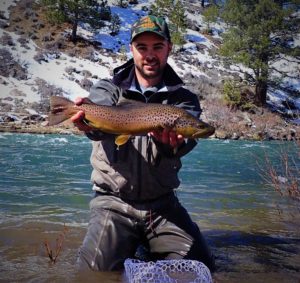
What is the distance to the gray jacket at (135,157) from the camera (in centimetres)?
380

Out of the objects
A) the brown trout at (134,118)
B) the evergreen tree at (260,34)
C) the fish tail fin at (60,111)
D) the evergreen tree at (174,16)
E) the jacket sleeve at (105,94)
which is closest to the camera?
the brown trout at (134,118)

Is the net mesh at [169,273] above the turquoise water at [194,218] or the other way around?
above

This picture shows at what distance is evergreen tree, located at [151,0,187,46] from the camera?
39.5 metres

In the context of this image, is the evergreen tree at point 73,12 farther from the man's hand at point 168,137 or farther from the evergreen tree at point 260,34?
the man's hand at point 168,137

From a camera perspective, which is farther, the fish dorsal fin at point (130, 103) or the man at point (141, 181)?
the man at point (141, 181)

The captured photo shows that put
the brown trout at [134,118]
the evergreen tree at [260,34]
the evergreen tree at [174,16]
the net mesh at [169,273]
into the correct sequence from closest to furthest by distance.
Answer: the net mesh at [169,273], the brown trout at [134,118], the evergreen tree at [260,34], the evergreen tree at [174,16]

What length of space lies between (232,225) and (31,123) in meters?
19.5

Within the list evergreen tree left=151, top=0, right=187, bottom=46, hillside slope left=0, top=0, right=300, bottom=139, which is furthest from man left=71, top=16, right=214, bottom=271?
evergreen tree left=151, top=0, right=187, bottom=46

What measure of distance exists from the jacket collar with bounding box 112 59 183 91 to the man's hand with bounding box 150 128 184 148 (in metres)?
0.63

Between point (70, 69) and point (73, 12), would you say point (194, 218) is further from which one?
point (73, 12)

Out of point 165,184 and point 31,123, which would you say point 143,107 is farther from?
point 31,123

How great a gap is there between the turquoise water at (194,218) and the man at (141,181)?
339 mm

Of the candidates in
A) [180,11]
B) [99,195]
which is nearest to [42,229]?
[99,195]

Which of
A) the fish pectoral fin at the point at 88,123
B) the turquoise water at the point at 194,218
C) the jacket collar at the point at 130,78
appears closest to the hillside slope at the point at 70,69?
the turquoise water at the point at 194,218
